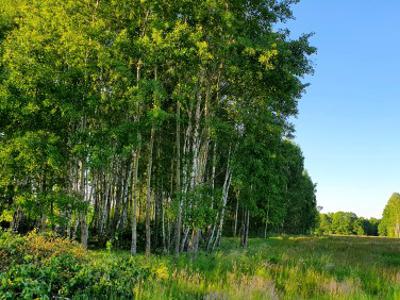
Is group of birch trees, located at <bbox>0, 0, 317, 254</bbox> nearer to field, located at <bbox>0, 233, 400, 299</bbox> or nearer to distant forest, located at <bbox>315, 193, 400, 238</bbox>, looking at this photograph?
field, located at <bbox>0, 233, 400, 299</bbox>

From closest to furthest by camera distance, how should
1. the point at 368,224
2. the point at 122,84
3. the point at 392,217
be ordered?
the point at 122,84 → the point at 392,217 → the point at 368,224

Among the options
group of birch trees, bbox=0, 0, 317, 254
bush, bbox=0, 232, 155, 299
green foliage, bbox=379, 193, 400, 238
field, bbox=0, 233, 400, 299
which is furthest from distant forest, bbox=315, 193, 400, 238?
bush, bbox=0, 232, 155, 299

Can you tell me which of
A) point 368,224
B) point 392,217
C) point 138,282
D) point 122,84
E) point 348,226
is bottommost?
point 138,282

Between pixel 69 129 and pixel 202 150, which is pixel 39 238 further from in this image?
pixel 202 150

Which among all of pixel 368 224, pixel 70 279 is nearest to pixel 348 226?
pixel 368 224

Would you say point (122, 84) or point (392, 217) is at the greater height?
point (122, 84)

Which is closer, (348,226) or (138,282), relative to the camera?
(138,282)

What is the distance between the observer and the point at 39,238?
12.2m

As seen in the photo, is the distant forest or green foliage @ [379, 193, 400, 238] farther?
the distant forest

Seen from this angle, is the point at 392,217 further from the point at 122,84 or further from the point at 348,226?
the point at 122,84

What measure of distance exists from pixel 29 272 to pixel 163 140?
789 inches

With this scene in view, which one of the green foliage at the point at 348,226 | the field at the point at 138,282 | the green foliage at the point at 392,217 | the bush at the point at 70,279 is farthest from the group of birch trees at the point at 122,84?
the green foliage at the point at 348,226

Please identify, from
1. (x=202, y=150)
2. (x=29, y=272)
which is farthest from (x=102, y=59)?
(x=29, y=272)

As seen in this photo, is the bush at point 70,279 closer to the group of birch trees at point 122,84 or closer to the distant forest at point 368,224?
the group of birch trees at point 122,84
